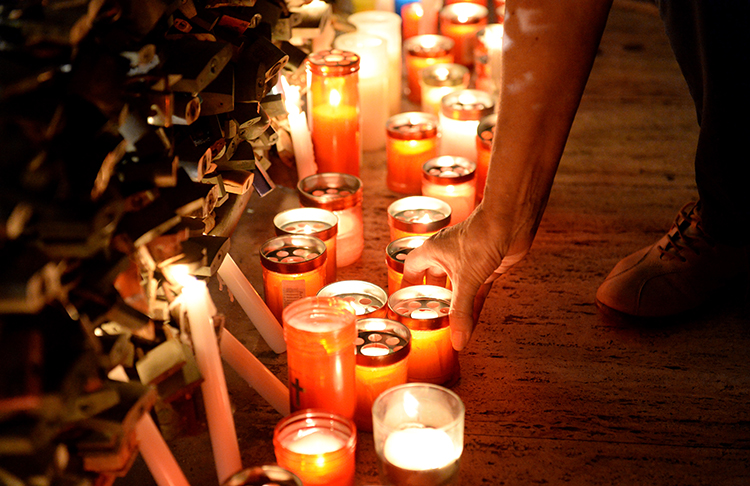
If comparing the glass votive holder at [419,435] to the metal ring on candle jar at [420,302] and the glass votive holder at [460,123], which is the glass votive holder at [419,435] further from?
→ the glass votive holder at [460,123]

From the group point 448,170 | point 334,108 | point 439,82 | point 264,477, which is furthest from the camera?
point 439,82

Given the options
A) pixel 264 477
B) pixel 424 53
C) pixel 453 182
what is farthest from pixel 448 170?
pixel 264 477

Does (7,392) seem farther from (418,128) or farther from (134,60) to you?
(418,128)

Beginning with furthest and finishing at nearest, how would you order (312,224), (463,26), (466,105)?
(463,26) < (466,105) < (312,224)

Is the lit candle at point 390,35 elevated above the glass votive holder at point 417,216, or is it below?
above

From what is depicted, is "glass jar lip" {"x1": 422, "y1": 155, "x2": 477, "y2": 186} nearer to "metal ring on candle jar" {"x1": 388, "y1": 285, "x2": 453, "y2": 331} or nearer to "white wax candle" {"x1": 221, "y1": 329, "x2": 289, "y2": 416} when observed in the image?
"metal ring on candle jar" {"x1": 388, "y1": 285, "x2": 453, "y2": 331}

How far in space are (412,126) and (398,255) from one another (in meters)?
0.71

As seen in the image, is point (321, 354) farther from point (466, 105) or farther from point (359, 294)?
point (466, 105)

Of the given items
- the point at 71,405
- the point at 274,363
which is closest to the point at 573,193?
the point at 274,363

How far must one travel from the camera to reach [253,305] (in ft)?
4.79

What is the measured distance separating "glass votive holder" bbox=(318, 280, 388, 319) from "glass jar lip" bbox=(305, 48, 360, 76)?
0.77 metres

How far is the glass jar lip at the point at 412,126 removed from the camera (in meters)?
2.06

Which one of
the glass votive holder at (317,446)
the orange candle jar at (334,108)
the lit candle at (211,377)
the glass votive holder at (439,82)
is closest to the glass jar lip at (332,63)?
the orange candle jar at (334,108)

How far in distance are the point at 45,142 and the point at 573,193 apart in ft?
5.41
